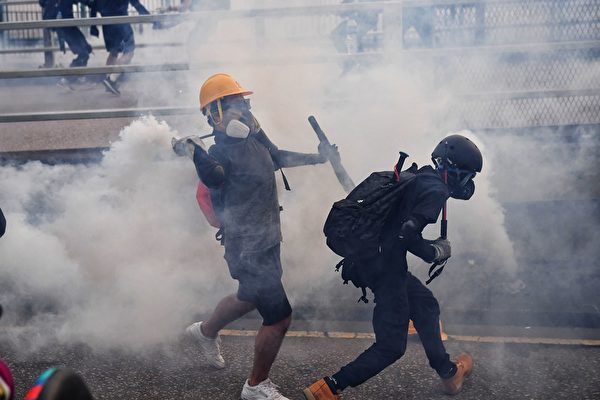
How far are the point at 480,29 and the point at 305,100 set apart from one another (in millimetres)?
1665

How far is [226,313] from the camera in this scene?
4.19 meters

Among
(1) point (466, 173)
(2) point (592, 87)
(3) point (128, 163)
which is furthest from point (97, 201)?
(2) point (592, 87)

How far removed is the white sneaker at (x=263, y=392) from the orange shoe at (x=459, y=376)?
2.58 feet

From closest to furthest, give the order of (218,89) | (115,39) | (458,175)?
(458,175) → (218,89) → (115,39)

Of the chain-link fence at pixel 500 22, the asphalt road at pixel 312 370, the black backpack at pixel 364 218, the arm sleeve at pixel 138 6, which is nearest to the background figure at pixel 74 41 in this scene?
the arm sleeve at pixel 138 6

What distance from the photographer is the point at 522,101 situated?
6664 mm

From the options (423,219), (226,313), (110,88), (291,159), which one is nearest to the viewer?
(423,219)

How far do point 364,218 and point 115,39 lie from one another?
5.28m

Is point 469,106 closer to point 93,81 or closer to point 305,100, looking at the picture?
point 305,100

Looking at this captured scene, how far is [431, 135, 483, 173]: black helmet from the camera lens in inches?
145

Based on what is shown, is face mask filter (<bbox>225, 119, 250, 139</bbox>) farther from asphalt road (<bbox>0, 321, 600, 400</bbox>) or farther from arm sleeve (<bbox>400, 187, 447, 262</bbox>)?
asphalt road (<bbox>0, 321, 600, 400</bbox>)

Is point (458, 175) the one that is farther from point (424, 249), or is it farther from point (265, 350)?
point (265, 350)

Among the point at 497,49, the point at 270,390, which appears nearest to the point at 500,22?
the point at 497,49

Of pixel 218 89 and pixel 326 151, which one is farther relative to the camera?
pixel 326 151
